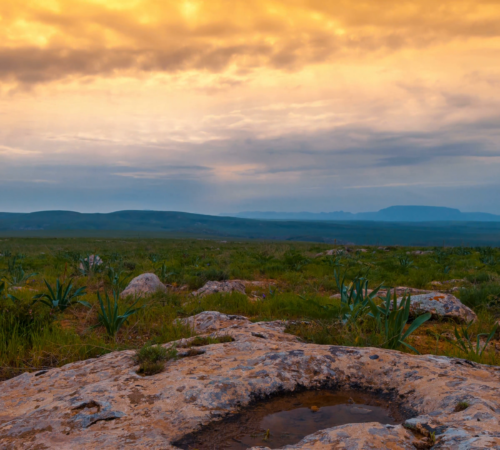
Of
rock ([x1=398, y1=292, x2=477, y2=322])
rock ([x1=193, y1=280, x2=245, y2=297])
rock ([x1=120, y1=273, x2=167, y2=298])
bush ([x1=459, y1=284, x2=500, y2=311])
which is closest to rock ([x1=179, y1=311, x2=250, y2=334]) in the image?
rock ([x1=193, y1=280, x2=245, y2=297])

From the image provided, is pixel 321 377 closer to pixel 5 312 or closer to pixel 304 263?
pixel 5 312

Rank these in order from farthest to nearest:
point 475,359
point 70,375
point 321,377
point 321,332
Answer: point 321,332, point 475,359, point 70,375, point 321,377

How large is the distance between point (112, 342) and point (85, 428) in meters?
2.34

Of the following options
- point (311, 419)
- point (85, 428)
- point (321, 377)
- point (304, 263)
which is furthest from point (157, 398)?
point (304, 263)

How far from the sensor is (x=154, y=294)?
655 cm

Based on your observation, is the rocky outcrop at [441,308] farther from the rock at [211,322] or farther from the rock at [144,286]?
the rock at [144,286]

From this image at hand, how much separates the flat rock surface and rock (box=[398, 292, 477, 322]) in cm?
245

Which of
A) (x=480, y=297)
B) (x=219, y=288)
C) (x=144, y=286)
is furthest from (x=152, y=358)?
(x=480, y=297)

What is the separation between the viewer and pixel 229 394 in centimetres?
242

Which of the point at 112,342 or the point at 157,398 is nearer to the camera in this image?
the point at 157,398

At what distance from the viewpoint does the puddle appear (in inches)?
76.9

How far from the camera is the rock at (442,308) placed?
5.29 m

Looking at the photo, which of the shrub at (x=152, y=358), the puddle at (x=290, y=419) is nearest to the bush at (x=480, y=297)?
the puddle at (x=290, y=419)

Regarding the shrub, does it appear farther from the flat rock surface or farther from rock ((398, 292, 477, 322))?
rock ((398, 292, 477, 322))
